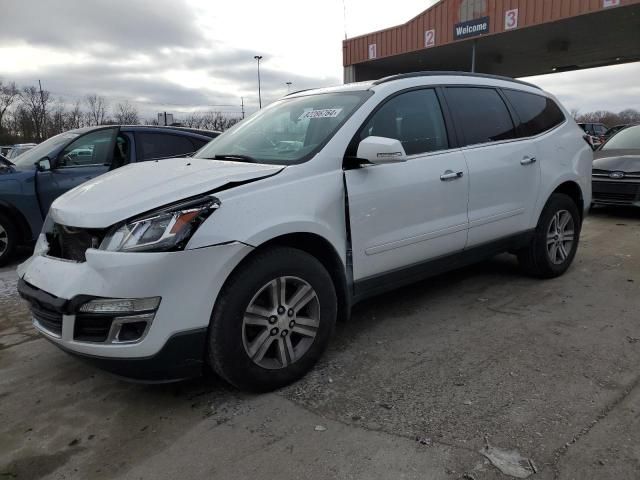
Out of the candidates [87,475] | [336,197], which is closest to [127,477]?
[87,475]

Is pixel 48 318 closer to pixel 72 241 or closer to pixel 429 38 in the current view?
pixel 72 241

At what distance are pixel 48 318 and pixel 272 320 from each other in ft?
3.80

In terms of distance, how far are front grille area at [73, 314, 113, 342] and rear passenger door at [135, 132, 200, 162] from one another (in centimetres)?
445

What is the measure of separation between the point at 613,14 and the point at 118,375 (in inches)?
718

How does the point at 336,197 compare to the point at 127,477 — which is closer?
the point at 127,477

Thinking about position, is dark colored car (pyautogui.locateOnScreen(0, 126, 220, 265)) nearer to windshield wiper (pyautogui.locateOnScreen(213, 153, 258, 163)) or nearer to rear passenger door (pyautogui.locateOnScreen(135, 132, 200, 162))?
rear passenger door (pyautogui.locateOnScreen(135, 132, 200, 162))

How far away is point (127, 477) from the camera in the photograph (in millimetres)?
2160

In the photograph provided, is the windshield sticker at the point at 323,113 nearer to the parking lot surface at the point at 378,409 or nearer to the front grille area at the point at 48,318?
the parking lot surface at the point at 378,409

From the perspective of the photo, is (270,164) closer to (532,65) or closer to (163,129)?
(163,129)

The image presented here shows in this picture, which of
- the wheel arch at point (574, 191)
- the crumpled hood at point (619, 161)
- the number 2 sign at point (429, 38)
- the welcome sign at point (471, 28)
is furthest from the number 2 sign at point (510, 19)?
the wheel arch at point (574, 191)

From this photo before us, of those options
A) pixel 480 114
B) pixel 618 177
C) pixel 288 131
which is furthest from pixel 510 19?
pixel 288 131

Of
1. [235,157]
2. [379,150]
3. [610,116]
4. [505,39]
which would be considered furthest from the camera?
[610,116]

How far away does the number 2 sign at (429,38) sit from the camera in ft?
63.7

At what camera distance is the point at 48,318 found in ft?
8.43
